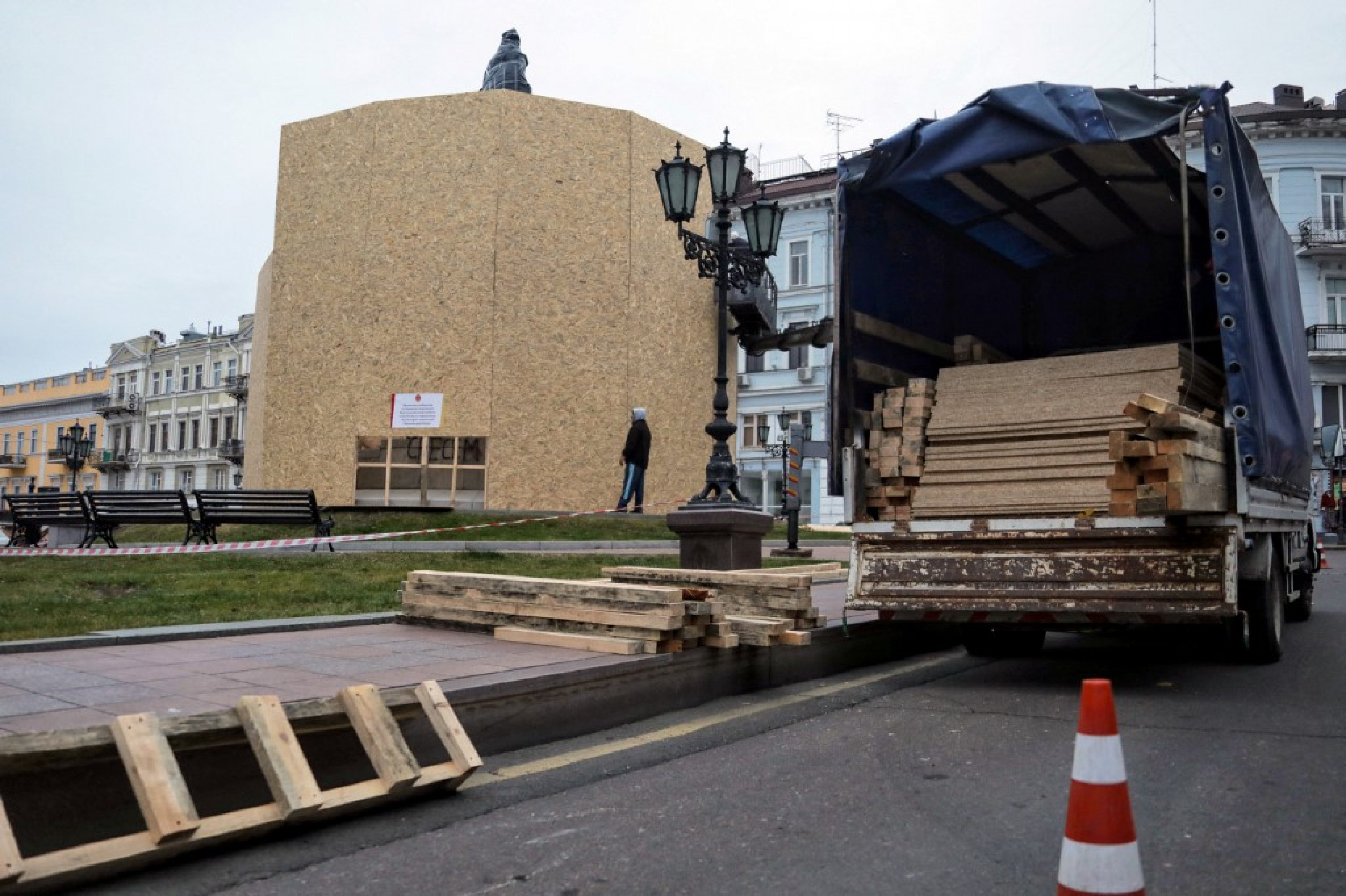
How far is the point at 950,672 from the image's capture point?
306 inches

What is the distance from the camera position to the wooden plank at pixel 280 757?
3629 millimetres

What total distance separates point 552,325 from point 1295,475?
17.3 m

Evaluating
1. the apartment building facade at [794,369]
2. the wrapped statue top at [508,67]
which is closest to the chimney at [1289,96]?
the apartment building facade at [794,369]

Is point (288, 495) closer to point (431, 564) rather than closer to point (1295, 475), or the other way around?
→ point (431, 564)

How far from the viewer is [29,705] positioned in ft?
14.1

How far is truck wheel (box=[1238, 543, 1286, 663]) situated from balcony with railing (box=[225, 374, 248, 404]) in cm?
6478

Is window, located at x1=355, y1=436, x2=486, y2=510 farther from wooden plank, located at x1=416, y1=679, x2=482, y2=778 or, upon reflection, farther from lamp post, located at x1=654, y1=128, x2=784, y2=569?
wooden plank, located at x1=416, y1=679, x2=482, y2=778

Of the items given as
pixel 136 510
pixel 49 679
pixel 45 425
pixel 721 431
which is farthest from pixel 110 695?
pixel 45 425

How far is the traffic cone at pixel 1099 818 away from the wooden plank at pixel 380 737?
242 centimetres

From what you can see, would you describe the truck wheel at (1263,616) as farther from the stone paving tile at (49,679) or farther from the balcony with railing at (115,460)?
the balcony with railing at (115,460)

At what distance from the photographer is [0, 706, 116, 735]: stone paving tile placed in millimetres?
3848

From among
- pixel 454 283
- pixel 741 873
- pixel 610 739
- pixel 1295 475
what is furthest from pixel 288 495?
pixel 741 873

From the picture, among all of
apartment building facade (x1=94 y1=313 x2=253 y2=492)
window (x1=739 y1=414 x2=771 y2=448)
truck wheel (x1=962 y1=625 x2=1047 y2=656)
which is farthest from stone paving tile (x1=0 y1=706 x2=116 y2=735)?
apartment building facade (x1=94 y1=313 x2=253 y2=492)

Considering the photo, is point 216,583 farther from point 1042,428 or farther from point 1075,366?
point 1075,366
